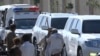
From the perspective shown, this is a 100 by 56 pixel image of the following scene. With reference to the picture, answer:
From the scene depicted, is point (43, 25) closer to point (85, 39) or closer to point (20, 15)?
point (20, 15)

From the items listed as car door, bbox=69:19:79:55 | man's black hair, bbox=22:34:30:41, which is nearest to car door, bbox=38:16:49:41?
car door, bbox=69:19:79:55

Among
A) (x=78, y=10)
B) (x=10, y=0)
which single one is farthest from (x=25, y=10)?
(x=10, y=0)

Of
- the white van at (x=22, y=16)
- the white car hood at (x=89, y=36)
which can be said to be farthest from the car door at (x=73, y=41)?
the white van at (x=22, y=16)

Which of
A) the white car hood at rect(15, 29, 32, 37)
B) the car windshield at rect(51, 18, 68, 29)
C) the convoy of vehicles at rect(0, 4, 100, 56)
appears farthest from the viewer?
the white car hood at rect(15, 29, 32, 37)

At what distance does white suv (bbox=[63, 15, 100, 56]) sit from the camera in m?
16.5

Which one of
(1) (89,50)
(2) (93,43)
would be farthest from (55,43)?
(2) (93,43)

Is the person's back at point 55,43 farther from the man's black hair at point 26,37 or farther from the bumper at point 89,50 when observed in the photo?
the man's black hair at point 26,37

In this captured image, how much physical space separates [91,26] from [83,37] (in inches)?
45.7

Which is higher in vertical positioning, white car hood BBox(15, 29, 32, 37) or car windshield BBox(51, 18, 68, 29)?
car windshield BBox(51, 18, 68, 29)

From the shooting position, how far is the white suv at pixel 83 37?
16.5 m

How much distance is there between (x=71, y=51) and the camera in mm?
18594

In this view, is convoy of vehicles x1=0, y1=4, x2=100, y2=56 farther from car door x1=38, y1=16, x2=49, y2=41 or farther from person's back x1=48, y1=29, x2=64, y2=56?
person's back x1=48, y1=29, x2=64, y2=56

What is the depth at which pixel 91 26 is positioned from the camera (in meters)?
18.0

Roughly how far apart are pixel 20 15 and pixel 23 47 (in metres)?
14.3
